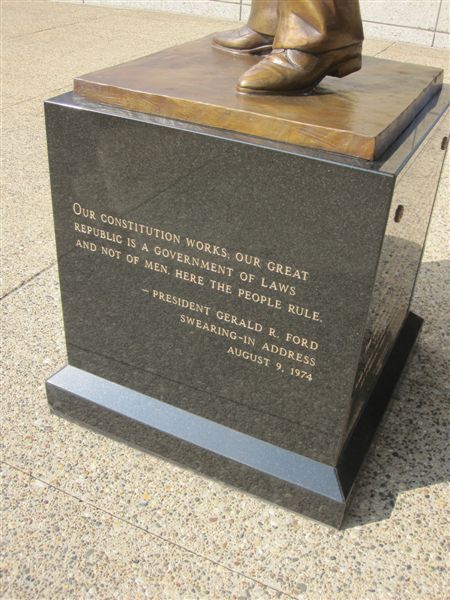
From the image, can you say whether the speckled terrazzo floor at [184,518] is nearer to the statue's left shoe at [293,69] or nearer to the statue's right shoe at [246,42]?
the statue's left shoe at [293,69]

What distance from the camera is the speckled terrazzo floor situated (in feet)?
6.63

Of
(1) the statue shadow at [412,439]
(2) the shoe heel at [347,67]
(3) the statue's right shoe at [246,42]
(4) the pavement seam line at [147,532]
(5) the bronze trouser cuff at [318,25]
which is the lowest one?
(4) the pavement seam line at [147,532]

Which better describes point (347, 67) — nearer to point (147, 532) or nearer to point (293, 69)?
point (293, 69)

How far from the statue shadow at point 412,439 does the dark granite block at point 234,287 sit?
113 millimetres

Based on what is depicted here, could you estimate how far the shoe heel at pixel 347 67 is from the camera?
80.4 inches

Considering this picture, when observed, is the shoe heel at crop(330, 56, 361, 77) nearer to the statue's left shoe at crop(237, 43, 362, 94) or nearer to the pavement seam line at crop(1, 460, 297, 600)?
the statue's left shoe at crop(237, 43, 362, 94)

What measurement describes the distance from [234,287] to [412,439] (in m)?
0.98

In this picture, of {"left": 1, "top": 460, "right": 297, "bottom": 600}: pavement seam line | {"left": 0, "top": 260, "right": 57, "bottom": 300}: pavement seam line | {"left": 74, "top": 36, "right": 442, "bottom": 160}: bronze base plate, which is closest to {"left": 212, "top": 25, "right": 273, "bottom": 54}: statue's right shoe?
{"left": 74, "top": 36, "right": 442, "bottom": 160}: bronze base plate

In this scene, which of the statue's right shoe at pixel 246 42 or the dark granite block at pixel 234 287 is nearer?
the dark granite block at pixel 234 287

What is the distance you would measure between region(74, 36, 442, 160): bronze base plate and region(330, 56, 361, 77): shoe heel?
7 centimetres

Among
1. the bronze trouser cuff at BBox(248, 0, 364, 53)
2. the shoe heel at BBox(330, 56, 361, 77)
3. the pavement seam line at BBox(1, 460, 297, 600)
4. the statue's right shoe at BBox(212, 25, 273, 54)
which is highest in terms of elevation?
the bronze trouser cuff at BBox(248, 0, 364, 53)

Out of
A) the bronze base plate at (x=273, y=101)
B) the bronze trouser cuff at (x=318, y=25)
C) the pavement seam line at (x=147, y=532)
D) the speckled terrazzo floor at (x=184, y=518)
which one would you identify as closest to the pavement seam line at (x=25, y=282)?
the speckled terrazzo floor at (x=184, y=518)

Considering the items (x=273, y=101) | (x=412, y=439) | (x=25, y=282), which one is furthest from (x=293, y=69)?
(x=25, y=282)

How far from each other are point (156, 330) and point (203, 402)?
0.96 feet
